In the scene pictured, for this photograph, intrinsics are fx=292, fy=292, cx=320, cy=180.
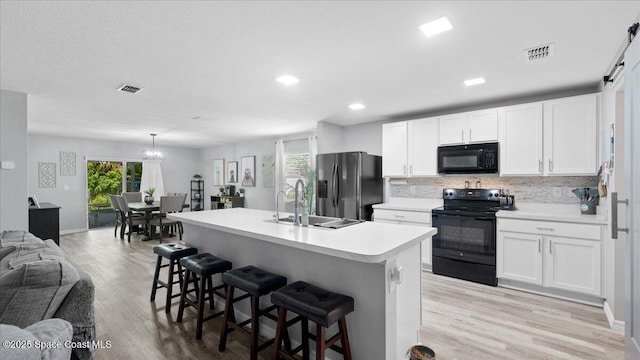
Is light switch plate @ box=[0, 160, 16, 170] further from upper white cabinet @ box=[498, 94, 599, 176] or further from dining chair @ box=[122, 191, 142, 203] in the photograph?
upper white cabinet @ box=[498, 94, 599, 176]

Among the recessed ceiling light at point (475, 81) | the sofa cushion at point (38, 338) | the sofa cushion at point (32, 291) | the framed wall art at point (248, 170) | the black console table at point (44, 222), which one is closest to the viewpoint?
the sofa cushion at point (38, 338)

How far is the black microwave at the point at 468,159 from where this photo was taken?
3689mm

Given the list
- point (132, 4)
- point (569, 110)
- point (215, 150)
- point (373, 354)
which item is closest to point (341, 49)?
point (132, 4)

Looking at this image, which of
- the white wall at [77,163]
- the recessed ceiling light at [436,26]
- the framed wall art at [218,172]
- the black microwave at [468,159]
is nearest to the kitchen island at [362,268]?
the recessed ceiling light at [436,26]

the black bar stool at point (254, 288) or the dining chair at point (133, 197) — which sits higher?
the dining chair at point (133, 197)

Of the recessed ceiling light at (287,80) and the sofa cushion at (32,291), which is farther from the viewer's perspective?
the recessed ceiling light at (287,80)

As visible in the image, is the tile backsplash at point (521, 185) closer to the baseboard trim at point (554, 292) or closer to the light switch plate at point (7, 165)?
the baseboard trim at point (554, 292)

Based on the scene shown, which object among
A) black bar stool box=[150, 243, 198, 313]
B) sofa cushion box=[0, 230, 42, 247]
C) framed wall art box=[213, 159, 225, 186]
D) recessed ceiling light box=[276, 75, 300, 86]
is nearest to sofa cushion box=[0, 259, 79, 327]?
sofa cushion box=[0, 230, 42, 247]

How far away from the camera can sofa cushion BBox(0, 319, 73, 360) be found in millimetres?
818

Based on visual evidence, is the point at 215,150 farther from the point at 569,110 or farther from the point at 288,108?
the point at 569,110

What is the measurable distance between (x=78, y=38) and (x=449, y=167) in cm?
411

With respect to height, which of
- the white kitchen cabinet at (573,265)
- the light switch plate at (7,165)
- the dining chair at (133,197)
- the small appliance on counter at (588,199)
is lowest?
the white kitchen cabinet at (573,265)

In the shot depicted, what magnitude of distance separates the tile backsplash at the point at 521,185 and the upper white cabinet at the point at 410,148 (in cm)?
36

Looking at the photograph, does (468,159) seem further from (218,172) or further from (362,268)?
(218,172)
